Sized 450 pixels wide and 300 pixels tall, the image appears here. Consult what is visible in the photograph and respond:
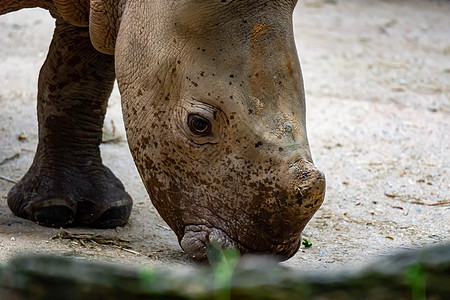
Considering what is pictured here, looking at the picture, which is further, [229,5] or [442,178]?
[442,178]

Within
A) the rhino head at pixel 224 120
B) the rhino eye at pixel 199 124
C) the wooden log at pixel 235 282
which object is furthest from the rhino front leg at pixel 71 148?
the wooden log at pixel 235 282

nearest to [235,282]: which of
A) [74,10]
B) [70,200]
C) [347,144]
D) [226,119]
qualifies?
[226,119]

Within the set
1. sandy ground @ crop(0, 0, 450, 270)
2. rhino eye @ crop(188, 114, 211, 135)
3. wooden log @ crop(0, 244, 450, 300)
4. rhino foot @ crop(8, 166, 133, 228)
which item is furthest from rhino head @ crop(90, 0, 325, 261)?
wooden log @ crop(0, 244, 450, 300)

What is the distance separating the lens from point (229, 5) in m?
3.07

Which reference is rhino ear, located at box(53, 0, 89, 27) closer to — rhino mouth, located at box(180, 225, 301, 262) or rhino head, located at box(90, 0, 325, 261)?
rhino head, located at box(90, 0, 325, 261)

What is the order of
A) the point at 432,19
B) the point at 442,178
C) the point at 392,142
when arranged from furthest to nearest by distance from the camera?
the point at 432,19 → the point at 392,142 → the point at 442,178

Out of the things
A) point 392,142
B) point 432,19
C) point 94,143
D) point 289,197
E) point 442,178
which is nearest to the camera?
point 289,197

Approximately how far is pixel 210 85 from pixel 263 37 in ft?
0.97

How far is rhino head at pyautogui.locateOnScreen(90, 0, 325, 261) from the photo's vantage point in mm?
3000

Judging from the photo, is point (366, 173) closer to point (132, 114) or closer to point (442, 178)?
point (442, 178)

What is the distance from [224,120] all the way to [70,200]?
64.2 inches

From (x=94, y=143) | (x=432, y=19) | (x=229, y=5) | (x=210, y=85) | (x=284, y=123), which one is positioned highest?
(x=229, y=5)

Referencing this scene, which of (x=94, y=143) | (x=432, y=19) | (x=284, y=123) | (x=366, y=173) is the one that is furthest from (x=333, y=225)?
(x=432, y=19)

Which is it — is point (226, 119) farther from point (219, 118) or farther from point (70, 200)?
point (70, 200)
